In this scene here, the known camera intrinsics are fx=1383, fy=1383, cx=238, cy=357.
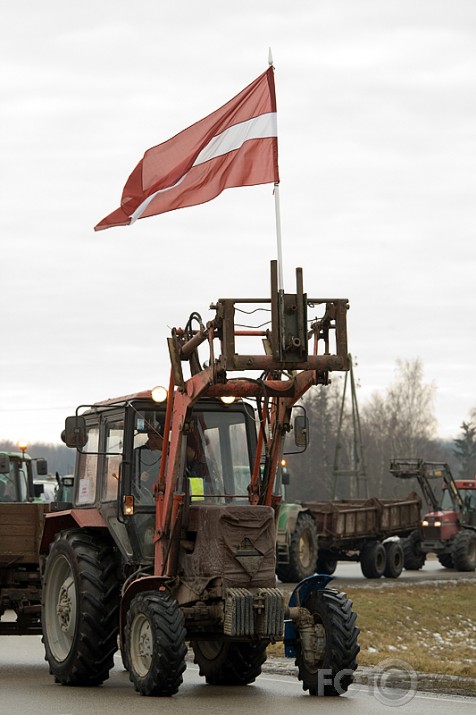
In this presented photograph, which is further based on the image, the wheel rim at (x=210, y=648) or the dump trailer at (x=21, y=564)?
the dump trailer at (x=21, y=564)

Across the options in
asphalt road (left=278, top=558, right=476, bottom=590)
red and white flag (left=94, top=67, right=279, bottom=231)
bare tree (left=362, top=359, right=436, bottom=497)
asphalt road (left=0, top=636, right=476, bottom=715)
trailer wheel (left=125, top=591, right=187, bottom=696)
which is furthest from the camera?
bare tree (left=362, top=359, right=436, bottom=497)

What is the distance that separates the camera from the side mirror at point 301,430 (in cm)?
1258

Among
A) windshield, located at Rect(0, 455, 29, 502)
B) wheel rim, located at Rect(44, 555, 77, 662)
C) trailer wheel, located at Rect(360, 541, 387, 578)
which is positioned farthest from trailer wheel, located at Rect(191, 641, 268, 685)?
trailer wheel, located at Rect(360, 541, 387, 578)

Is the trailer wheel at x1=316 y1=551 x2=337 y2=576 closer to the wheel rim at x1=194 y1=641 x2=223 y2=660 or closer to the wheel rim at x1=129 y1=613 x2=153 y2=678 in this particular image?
the wheel rim at x1=194 y1=641 x2=223 y2=660

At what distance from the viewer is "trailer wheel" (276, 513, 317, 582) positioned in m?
29.2

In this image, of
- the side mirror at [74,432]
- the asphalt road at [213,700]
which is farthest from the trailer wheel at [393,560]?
the side mirror at [74,432]

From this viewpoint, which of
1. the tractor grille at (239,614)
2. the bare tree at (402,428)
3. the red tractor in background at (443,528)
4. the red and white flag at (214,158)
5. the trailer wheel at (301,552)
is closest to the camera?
the tractor grille at (239,614)

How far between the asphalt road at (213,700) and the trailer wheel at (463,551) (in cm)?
2200

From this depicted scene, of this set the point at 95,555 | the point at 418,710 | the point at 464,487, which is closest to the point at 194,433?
the point at 95,555

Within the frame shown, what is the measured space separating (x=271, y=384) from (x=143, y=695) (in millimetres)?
2927

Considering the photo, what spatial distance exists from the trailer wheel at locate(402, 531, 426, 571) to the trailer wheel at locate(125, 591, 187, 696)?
24.3m

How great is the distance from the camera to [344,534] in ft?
104

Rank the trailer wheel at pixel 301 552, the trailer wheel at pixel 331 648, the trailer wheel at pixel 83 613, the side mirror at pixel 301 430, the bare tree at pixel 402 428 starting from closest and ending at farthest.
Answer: the trailer wheel at pixel 331 648 → the side mirror at pixel 301 430 → the trailer wheel at pixel 83 613 → the trailer wheel at pixel 301 552 → the bare tree at pixel 402 428

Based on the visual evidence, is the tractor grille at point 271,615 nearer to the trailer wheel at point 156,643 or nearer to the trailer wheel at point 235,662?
the trailer wheel at point 156,643
